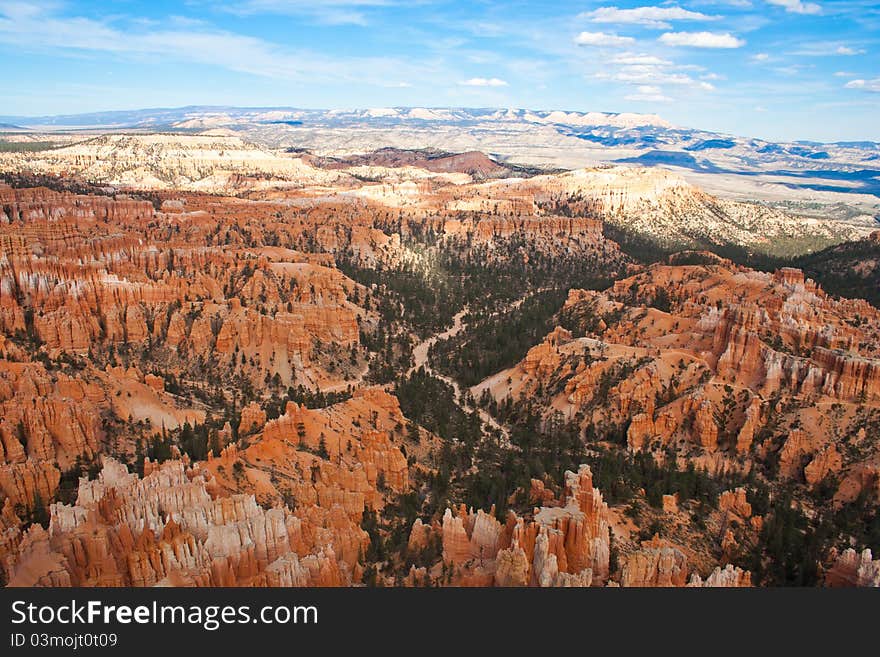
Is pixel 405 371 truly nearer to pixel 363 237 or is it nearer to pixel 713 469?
pixel 713 469

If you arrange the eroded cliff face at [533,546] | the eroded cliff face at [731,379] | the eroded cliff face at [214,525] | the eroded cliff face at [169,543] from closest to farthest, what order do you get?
the eroded cliff face at [169,543] → the eroded cliff face at [214,525] → the eroded cliff face at [533,546] → the eroded cliff face at [731,379]

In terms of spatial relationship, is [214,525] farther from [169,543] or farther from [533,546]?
[533,546]

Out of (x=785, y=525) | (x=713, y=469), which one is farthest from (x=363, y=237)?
(x=785, y=525)

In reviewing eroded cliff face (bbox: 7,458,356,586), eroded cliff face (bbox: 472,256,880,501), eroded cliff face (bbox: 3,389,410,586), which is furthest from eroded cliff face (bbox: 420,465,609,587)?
eroded cliff face (bbox: 472,256,880,501)

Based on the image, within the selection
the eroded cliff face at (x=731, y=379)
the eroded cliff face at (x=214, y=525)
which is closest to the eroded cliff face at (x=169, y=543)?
the eroded cliff face at (x=214, y=525)

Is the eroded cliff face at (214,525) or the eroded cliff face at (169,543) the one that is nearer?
the eroded cliff face at (169,543)

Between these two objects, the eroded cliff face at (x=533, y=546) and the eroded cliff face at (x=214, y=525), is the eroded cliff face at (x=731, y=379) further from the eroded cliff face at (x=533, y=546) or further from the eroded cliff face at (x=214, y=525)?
the eroded cliff face at (x=214, y=525)

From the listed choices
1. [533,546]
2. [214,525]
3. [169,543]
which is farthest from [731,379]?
[169,543]

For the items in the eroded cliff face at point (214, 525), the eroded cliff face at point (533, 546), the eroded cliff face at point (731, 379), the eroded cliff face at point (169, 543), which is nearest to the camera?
the eroded cliff face at point (169, 543)
